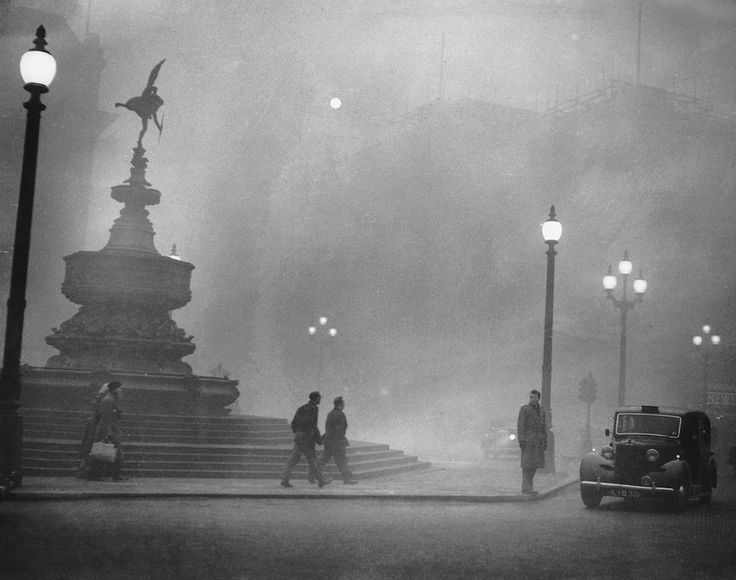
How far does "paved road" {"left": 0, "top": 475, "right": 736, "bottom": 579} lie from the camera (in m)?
7.32

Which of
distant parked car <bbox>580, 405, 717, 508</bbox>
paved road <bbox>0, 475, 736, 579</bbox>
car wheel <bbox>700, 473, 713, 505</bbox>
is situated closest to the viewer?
paved road <bbox>0, 475, 736, 579</bbox>

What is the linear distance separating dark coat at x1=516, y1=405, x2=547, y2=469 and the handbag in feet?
22.7

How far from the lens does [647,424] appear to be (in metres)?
14.2

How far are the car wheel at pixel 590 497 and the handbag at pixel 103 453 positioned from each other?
754 cm

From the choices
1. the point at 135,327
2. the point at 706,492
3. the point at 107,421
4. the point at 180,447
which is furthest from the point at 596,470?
the point at 135,327

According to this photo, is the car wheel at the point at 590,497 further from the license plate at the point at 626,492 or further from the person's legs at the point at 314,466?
the person's legs at the point at 314,466

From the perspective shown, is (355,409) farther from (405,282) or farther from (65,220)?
(65,220)

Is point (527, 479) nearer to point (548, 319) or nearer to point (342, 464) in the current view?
point (342, 464)

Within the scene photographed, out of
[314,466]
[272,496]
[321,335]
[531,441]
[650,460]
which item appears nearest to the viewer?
[272,496]

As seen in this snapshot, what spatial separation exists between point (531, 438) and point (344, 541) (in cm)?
685

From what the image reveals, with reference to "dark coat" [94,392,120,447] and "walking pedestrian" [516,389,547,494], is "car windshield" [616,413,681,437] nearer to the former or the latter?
"walking pedestrian" [516,389,547,494]

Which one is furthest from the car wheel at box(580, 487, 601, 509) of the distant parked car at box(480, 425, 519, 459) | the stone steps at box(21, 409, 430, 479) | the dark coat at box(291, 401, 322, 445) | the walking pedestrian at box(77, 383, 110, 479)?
the distant parked car at box(480, 425, 519, 459)

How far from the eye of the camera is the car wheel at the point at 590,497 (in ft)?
44.4

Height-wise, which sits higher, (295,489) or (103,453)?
(103,453)
